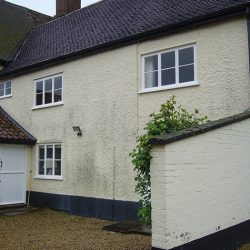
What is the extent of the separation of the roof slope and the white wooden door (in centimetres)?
510

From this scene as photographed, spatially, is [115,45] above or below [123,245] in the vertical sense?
above

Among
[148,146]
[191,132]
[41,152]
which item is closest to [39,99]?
[41,152]

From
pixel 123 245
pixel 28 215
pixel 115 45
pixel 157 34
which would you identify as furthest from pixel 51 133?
pixel 123 245

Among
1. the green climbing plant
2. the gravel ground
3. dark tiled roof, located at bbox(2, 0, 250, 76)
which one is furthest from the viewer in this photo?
dark tiled roof, located at bbox(2, 0, 250, 76)

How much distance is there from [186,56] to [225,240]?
17.8ft

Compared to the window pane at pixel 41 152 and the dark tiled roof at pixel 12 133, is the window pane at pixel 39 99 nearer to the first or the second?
the dark tiled roof at pixel 12 133

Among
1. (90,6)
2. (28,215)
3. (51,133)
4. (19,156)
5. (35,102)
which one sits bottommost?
(28,215)

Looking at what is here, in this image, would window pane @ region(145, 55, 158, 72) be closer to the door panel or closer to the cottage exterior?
the cottage exterior

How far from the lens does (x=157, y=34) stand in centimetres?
1073

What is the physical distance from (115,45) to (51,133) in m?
4.52

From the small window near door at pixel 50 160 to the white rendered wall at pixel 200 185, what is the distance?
7.81 meters

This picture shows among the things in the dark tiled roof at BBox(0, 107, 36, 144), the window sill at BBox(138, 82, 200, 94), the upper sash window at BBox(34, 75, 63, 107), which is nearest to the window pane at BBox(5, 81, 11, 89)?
the dark tiled roof at BBox(0, 107, 36, 144)

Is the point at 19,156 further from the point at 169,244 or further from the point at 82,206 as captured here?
the point at 169,244

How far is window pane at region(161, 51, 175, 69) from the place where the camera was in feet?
34.5
